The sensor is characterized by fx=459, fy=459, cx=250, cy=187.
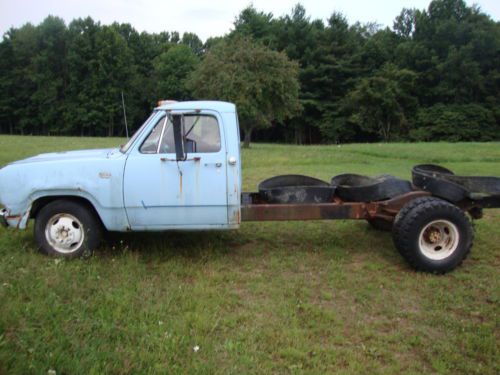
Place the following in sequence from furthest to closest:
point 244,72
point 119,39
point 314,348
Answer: point 119,39 < point 244,72 < point 314,348

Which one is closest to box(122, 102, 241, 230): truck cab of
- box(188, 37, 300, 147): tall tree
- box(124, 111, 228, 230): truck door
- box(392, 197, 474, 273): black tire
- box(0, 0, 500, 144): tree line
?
box(124, 111, 228, 230): truck door

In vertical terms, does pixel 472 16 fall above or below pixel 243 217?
above

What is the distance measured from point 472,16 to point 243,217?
6356 centimetres

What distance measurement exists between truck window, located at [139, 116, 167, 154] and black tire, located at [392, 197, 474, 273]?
3.10 meters

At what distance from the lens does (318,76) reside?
57.3m

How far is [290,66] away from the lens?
1212 inches

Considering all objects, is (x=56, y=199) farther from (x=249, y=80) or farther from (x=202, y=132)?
(x=249, y=80)

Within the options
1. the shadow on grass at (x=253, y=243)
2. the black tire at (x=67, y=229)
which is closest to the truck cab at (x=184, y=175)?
the black tire at (x=67, y=229)

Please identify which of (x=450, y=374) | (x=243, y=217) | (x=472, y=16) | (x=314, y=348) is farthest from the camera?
(x=472, y=16)

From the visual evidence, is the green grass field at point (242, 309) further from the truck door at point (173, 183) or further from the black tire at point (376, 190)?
the black tire at point (376, 190)

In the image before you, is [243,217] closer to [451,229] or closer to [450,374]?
[451,229]

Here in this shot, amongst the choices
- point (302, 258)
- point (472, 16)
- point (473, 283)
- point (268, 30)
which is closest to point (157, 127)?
point (302, 258)

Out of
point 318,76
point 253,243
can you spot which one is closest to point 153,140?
point 253,243

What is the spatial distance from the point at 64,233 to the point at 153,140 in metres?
1.61
